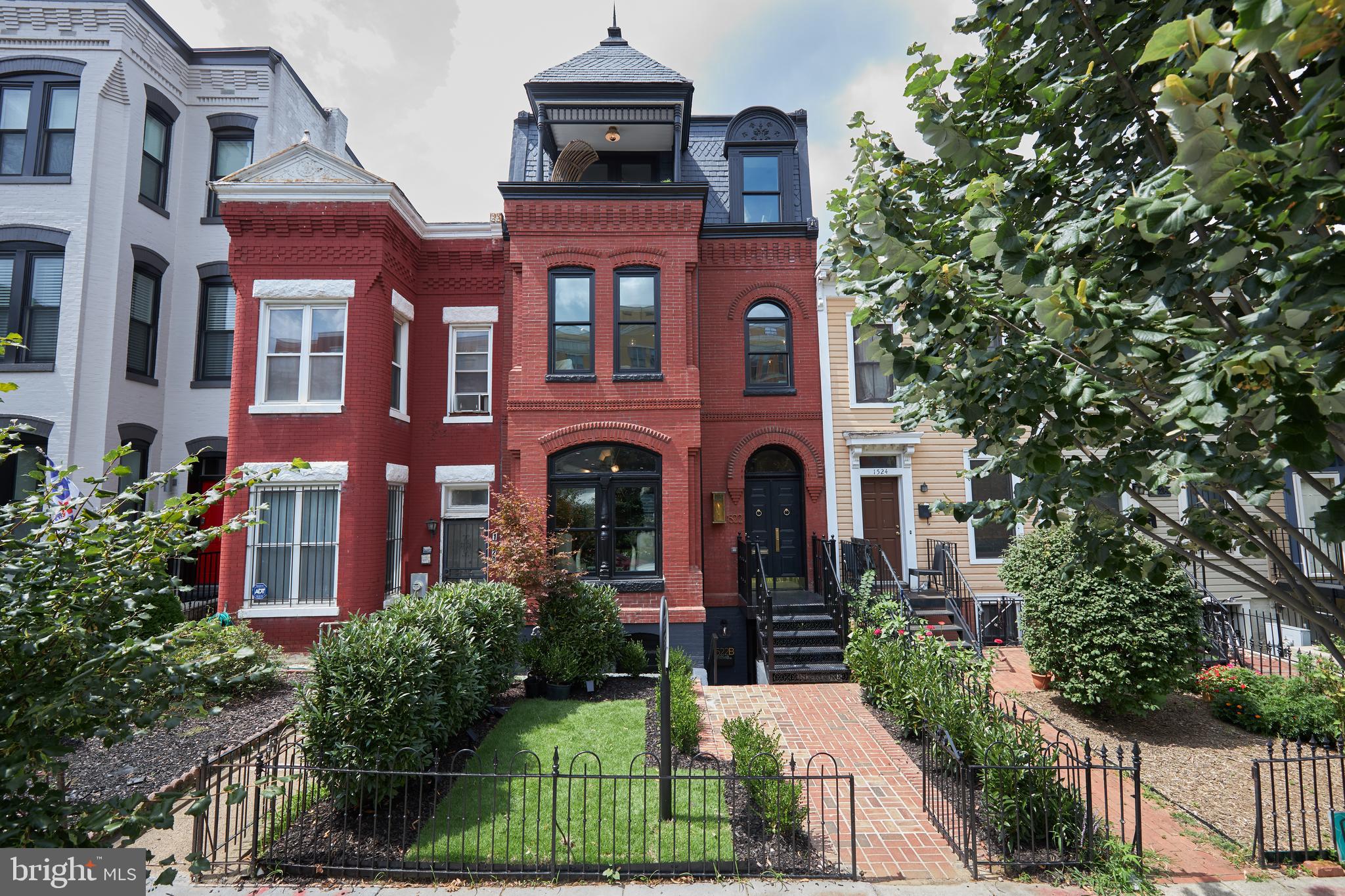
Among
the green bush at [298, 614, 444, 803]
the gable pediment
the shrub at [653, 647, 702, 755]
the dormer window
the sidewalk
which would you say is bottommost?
the sidewalk

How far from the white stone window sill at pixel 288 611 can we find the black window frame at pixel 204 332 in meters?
5.86

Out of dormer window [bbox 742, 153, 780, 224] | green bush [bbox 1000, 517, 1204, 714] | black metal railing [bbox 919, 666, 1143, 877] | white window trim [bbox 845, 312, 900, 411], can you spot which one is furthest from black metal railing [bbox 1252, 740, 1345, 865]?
dormer window [bbox 742, 153, 780, 224]

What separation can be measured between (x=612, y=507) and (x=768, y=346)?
5.01m

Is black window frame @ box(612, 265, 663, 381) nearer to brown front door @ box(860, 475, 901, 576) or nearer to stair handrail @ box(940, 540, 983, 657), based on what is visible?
brown front door @ box(860, 475, 901, 576)

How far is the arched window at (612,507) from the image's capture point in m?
11.9

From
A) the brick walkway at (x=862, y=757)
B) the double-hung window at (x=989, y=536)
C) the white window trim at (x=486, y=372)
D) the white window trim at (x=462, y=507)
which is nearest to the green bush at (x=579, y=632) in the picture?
the brick walkway at (x=862, y=757)

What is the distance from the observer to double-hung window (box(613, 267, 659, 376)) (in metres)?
12.2

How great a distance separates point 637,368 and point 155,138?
39.8ft

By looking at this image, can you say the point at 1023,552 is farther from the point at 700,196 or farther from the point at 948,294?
the point at 700,196

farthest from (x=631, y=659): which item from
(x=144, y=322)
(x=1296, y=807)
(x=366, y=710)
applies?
(x=144, y=322)

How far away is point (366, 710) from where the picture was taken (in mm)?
5602

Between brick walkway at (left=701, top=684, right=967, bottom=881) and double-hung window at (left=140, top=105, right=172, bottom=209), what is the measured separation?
15.7 m

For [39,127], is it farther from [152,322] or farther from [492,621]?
[492,621]

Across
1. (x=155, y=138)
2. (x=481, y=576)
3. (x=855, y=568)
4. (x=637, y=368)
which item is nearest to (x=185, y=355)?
(x=155, y=138)
